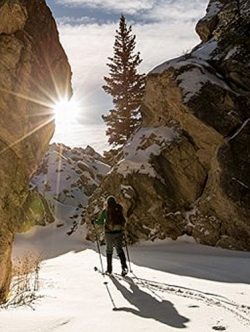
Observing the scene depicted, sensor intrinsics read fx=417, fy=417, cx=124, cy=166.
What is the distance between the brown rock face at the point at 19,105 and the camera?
664 inches

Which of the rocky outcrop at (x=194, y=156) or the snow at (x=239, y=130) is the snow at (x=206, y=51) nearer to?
the rocky outcrop at (x=194, y=156)

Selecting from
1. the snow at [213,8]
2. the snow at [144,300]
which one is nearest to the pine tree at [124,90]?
the snow at [213,8]

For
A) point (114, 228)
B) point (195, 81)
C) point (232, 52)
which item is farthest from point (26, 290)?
point (232, 52)

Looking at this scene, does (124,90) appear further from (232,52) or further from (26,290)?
(26,290)

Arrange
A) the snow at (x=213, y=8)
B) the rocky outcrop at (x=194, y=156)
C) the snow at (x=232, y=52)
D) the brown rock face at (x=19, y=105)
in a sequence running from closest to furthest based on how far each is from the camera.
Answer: the brown rock face at (x=19, y=105)
the rocky outcrop at (x=194, y=156)
the snow at (x=232, y=52)
the snow at (x=213, y=8)

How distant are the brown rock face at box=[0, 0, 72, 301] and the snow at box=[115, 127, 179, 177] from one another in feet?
18.8

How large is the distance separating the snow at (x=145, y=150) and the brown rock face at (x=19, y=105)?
18.8 ft

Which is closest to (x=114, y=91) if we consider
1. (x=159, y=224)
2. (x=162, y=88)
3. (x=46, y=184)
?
(x=162, y=88)

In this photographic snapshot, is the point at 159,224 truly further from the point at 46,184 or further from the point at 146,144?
the point at 46,184

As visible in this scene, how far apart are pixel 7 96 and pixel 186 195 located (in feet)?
36.1

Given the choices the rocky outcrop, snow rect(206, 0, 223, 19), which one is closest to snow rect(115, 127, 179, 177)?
the rocky outcrop

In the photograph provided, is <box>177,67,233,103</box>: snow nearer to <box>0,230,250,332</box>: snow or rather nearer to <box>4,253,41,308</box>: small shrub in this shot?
<box>0,230,250,332</box>: snow

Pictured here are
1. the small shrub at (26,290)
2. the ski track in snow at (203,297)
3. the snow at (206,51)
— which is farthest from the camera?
the snow at (206,51)

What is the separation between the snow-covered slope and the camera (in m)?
37.0
